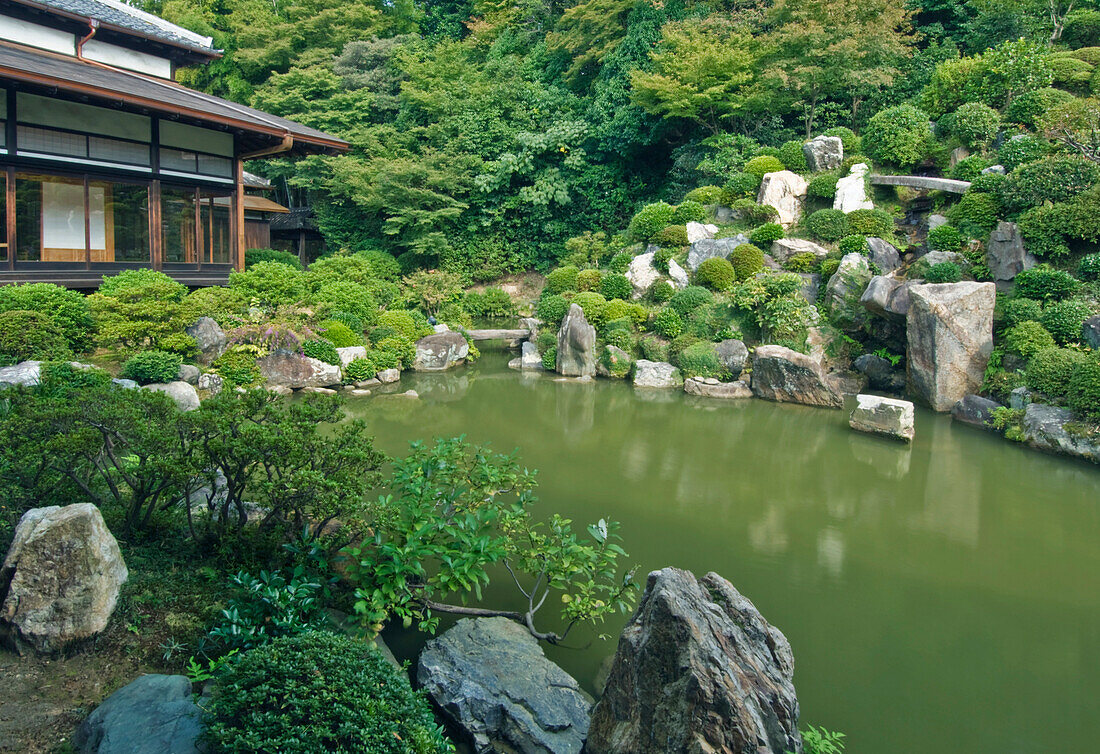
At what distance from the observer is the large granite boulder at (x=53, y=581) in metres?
3.61

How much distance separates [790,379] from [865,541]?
6397 millimetres

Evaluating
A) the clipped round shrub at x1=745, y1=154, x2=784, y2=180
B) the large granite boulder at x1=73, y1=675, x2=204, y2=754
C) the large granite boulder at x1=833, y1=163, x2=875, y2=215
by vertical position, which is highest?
the clipped round shrub at x1=745, y1=154, x2=784, y2=180

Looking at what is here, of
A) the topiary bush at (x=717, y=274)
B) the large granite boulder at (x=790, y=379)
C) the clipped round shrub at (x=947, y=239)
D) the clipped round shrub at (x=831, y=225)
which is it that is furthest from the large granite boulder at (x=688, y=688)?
the clipped round shrub at (x=831, y=225)

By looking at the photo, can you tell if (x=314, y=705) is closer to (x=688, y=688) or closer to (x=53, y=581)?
(x=688, y=688)

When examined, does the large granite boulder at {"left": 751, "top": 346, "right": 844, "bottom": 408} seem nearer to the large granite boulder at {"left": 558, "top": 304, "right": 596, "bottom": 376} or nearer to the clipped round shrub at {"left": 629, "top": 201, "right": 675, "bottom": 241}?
the large granite boulder at {"left": 558, "top": 304, "right": 596, "bottom": 376}

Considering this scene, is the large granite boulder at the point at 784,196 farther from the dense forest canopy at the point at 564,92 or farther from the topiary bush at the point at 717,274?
the topiary bush at the point at 717,274

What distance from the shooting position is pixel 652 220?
57.4 ft

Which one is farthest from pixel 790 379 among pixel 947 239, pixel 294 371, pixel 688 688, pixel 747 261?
pixel 688 688

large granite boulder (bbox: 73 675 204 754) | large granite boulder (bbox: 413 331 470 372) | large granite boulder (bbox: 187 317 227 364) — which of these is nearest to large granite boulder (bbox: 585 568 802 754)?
large granite boulder (bbox: 73 675 204 754)

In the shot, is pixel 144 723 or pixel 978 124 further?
pixel 978 124

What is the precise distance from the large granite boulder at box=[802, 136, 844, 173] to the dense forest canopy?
1867 millimetres

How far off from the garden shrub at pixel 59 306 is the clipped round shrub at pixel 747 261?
12.2 m

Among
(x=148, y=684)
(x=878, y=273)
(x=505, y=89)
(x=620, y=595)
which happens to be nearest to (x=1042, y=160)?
(x=878, y=273)

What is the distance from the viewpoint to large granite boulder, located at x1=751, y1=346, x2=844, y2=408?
12273 millimetres
